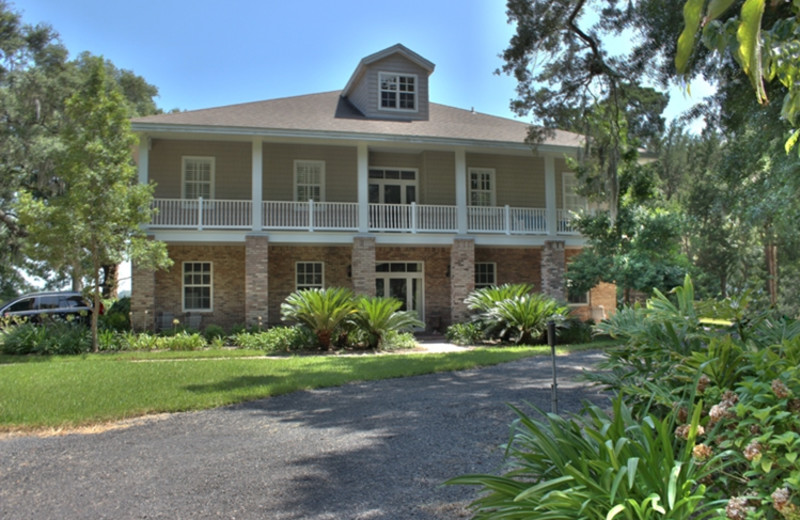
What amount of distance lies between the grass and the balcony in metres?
4.83

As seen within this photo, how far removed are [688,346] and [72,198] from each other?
13.3 metres

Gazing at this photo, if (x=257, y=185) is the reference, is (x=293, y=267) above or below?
below

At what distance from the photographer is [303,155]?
19.6 metres

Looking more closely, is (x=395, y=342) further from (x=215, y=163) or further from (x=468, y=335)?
(x=215, y=163)

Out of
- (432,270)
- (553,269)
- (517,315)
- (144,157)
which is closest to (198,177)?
(144,157)

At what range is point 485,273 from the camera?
21.3 meters

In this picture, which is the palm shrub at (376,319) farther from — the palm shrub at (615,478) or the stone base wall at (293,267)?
the palm shrub at (615,478)

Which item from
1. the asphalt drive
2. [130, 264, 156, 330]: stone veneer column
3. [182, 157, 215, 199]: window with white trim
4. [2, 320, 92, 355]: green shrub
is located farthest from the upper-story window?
the asphalt drive

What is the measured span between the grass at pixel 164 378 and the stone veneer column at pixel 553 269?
16.4ft

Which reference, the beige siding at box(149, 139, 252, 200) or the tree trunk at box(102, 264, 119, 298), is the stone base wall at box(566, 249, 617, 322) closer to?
the beige siding at box(149, 139, 252, 200)

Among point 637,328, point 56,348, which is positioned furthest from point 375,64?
point 637,328

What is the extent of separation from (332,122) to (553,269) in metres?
8.43

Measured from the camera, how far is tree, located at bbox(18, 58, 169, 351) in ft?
43.7

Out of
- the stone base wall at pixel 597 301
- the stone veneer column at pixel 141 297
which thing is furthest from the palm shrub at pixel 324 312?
the stone base wall at pixel 597 301
